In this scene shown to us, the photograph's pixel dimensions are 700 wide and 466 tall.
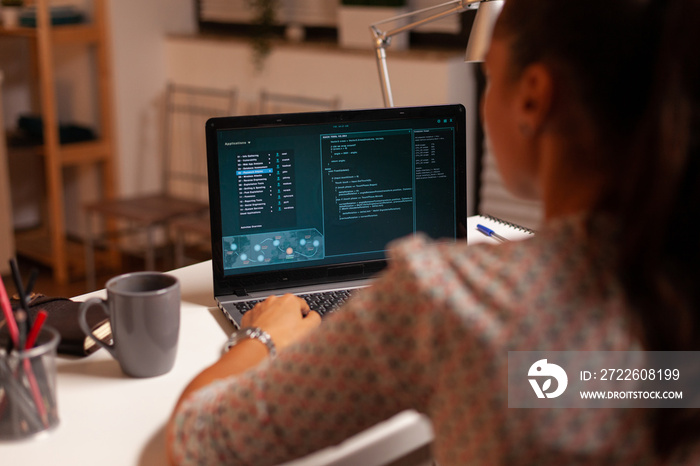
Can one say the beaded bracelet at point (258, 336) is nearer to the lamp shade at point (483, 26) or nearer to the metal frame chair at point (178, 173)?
the lamp shade at point (483, 26)

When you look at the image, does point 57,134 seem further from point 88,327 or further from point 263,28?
point 88,327

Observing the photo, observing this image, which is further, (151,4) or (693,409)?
(151,4)

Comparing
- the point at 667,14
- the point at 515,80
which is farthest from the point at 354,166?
the point at 667,14

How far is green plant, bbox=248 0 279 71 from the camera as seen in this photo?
3244mm

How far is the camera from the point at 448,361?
0.56 metres

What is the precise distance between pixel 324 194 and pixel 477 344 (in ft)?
2.46

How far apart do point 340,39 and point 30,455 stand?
245cm

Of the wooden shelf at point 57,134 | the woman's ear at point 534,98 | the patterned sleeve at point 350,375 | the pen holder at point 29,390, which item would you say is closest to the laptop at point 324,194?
the pen holder at point 29,390

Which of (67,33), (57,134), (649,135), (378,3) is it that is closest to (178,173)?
(57,134)

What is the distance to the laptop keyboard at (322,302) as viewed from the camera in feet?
3.83

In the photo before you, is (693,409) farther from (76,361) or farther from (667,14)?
(76,361)

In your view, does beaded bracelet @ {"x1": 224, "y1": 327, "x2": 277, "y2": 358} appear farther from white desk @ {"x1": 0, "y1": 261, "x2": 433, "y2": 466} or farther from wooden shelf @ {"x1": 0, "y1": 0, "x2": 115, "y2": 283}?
wooden shelf @ {"x1": 0, "y1": 0, "x2": 115, "y2": 283}

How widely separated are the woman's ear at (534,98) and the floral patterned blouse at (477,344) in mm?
86

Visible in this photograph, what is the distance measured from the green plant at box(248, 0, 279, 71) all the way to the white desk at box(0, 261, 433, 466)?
2.34 metres
